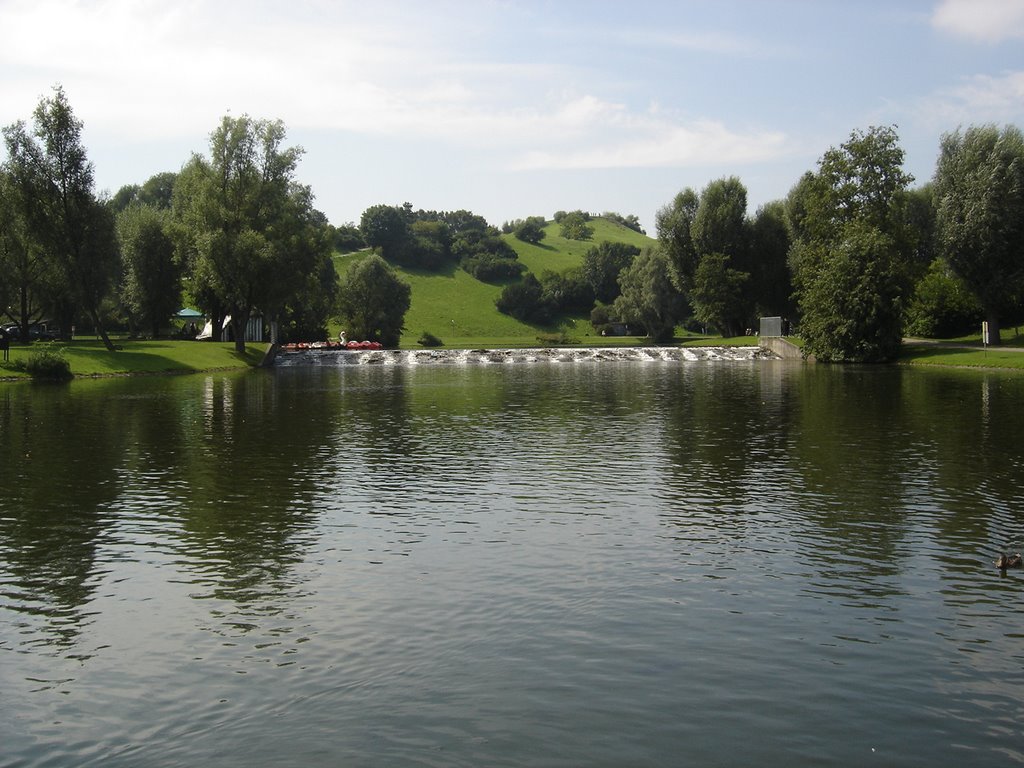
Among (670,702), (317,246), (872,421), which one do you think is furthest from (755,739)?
(317,246)

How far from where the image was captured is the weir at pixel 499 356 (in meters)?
98.5

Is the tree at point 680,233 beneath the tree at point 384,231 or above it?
beneath

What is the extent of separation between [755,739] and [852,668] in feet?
8.00

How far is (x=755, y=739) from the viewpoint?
31.9 feet

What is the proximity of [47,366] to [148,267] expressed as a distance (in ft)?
119

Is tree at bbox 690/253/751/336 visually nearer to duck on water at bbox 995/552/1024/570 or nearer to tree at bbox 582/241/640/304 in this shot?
tree at bbox 582/241/640/304

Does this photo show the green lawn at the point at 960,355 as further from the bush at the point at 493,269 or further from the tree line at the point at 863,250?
the bush at the point at 493,269

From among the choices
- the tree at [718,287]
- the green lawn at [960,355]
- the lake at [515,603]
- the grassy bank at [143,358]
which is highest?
the tree at [718,287]

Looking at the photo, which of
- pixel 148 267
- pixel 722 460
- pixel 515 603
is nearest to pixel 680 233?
pixel 148 267

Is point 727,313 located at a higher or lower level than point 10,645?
higher

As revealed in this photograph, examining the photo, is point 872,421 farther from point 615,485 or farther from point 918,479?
point 615,485

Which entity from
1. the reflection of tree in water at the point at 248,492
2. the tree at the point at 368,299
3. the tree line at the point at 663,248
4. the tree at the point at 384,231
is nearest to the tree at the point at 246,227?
the tree line at the point at 663,248

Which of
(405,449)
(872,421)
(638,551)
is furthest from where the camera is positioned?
(872,421)

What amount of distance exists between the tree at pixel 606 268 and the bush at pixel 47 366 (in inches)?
4668
